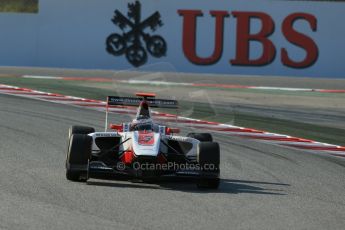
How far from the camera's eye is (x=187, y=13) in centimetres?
2905

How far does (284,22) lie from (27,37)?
8496 mm

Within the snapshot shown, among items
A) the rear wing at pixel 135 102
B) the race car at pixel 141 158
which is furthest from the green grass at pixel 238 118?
the race car at pixel 141 158

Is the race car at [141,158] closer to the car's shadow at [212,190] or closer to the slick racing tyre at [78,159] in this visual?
the slick racing tyre at [78,159]

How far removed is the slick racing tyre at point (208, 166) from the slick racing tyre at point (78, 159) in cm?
135

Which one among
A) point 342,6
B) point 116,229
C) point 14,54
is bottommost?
point 116,229

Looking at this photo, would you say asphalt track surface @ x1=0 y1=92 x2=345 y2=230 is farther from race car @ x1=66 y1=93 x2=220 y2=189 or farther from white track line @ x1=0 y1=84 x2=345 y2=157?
white track line @ x1=0 y1=84 x2=345 y2=157

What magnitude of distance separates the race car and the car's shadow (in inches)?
4.6

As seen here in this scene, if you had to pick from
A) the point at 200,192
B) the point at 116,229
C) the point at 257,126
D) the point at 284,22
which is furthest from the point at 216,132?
the point at 284,22

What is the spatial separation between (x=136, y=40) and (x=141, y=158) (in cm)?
1874

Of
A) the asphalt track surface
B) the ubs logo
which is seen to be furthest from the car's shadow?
the ubs logo

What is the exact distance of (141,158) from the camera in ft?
33.8

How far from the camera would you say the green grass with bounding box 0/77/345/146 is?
55.8 feet

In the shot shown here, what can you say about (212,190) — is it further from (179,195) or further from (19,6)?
(19,6)

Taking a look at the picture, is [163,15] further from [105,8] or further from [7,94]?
[7,94]
